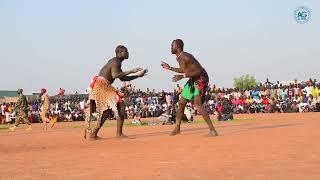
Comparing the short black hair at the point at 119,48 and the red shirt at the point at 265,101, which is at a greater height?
the red shirt at the point at 265,101

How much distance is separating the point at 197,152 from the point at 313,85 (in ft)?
72.7

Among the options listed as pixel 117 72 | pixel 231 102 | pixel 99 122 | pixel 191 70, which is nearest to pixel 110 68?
pixel 117 72

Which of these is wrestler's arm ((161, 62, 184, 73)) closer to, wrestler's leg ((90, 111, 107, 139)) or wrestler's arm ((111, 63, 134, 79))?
wrestler's arm ((111, 63, 134, 79))

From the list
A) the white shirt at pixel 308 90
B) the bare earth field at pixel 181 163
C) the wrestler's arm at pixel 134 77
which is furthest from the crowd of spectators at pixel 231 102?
the bare earth field at pixel 181 163

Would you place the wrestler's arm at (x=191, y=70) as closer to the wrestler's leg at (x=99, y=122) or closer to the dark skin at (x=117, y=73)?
the dark skin at (x=117, y=73)

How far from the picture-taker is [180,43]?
1060 centimetres

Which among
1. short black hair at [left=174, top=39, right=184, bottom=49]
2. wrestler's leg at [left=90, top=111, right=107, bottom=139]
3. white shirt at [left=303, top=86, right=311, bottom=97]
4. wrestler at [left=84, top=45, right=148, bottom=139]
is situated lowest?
wrestler's leg at [left=90, top=111, right=107, bottom=139]

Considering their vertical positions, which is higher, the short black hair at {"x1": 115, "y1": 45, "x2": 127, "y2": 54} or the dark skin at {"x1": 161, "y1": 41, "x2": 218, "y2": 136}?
the short black hair at {"x1": 115, "y1": 45, "x2": 127, "y2": 54}

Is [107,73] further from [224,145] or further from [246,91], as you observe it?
[246,91]

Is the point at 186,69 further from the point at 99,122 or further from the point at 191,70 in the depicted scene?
the point at 99,122

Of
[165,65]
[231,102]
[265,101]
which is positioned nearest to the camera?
[165,65]

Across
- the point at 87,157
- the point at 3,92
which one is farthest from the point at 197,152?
the point at 3,92

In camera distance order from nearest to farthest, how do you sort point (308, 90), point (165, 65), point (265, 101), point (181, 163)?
1. point (181, 163)
2. point (165, 65)
3. point (308, 90)
4. point (265, 101)

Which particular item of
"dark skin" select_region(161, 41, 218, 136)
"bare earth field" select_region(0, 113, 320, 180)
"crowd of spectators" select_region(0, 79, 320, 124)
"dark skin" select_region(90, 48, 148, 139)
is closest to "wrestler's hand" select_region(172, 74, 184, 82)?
"dark skin" select_region(161, 41, 218, 136)
